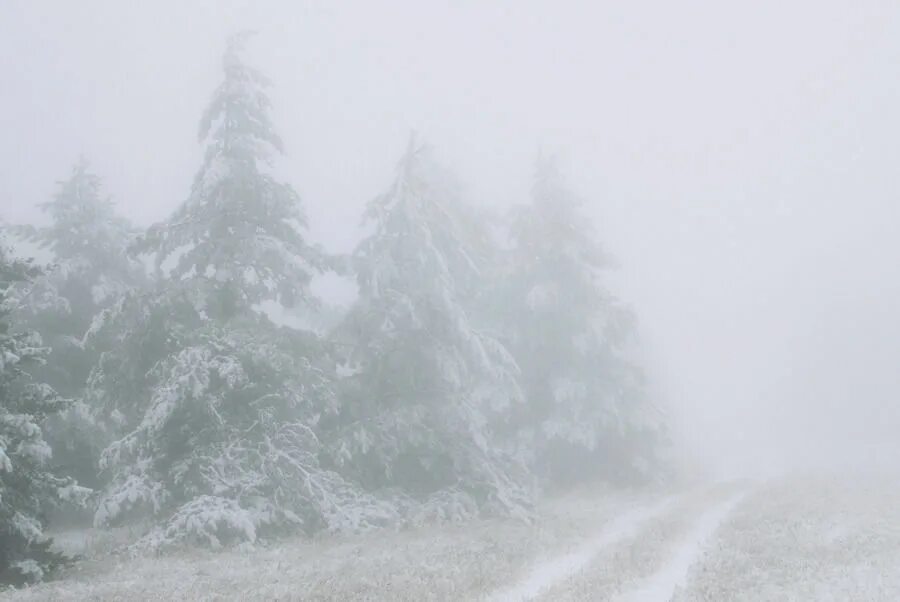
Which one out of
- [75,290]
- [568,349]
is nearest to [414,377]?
[568,349]

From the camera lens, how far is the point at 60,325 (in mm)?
23391

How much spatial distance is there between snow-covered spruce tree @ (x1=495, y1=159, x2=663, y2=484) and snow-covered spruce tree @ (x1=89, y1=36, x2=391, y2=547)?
10607mm

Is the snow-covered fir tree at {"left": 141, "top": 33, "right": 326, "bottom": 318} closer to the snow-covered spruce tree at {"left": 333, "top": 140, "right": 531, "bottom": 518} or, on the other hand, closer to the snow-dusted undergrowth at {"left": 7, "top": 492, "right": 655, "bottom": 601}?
the snow-covered spruce tree at {"left": 333, "top": 140, "right": 531, "bottom": 518}

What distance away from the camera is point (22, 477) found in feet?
42.2

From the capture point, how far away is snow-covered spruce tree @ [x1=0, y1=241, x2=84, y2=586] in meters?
12.4

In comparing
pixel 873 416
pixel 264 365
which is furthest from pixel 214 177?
pixel 873 416

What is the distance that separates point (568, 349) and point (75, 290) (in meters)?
17.6

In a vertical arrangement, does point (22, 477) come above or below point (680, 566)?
above

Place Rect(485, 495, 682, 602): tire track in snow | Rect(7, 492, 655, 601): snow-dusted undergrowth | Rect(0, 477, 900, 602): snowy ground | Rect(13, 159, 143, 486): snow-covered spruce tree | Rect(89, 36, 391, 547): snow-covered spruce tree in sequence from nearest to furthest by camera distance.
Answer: Rect(7, 492, 655, 601): snow-dusted undergrowth < Rect(0, 477, 900, 602): snowy ground < Rect(485, 495, 682, 602): tire track in snow < Rect(89, 36, 391, 547): snow-covered spruce tree < Rect(13, 159, 143, 486): snow-covered spruce tree

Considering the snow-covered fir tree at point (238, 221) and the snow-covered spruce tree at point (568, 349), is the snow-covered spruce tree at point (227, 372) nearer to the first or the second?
the snow-covered fir tree at point (238, 221)

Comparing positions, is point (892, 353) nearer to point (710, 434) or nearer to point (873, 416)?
point (873, 416)

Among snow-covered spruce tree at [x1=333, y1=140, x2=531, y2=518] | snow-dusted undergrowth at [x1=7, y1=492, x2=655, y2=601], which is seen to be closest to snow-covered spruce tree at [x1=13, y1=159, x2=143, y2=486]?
snow-dusted undergrowth at [x1=7, y1=492, x2=655, y2=601]

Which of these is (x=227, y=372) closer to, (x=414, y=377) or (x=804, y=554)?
(x=414, y=377)

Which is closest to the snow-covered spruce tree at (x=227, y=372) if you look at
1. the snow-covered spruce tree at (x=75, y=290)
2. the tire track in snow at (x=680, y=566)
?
the snow-covered spruce tree at (x=75, y=290)
